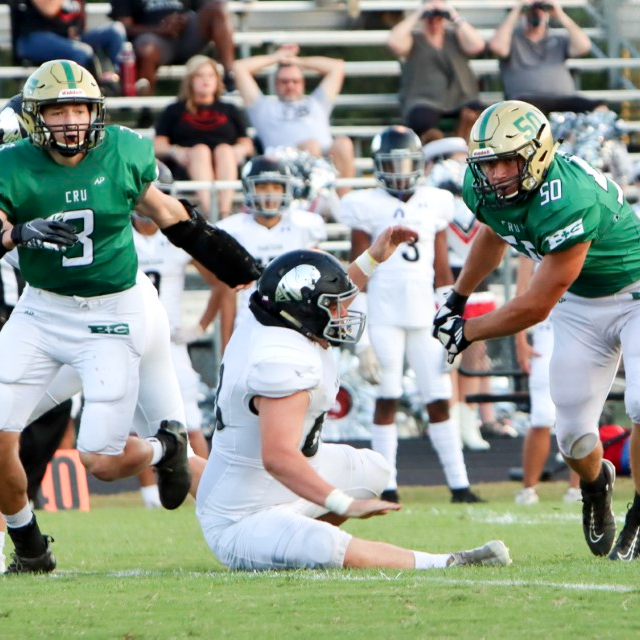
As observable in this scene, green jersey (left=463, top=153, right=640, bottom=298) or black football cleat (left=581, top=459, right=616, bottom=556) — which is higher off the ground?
green jersey (left=463, top=153, right=640, bottom=298)

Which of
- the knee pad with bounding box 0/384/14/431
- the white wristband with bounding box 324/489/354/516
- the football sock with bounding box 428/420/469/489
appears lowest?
the football sock with bounding box 428/420/469/489

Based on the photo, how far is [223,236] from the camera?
523 cm

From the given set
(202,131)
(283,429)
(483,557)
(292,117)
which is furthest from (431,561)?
(292,117)

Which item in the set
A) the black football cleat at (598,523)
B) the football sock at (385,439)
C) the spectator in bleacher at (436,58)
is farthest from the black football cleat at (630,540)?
the spectator in bleacher at (436,58)

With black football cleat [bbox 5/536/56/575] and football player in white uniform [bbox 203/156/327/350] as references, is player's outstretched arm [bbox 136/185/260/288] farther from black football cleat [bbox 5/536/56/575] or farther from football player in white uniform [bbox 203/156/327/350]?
football player in white uniform [bbox 203/156/327/350]

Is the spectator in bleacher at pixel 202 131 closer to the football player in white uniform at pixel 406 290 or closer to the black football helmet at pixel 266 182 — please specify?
the black football helmet at pixel 266 182

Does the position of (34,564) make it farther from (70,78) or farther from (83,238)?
(70,78)

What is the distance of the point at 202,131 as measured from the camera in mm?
10859

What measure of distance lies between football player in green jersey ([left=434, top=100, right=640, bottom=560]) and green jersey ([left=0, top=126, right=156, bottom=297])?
3.91 ft

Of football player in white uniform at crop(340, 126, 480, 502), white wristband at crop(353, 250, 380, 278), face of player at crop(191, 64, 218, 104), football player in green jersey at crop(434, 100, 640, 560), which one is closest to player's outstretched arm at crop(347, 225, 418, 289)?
white wristband at crop(353, 250, 380, 278)

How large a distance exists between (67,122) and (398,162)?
12.6ft

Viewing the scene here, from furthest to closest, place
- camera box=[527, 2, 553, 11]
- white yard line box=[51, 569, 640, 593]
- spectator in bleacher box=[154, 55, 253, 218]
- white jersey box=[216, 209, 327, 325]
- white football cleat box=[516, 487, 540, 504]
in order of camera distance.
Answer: camera box=[527, 2, 553, 11] → spectator in bleacher box=[154, 55, 253, 218] → white jersey box=[216, 209, 327, 325] → white football cleat box=[516, 487, 540, 504] → white yard line box=[51, 569, 640, 593]

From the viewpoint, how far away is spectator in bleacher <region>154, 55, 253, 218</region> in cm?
1073

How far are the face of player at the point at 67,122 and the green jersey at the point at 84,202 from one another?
113mm
